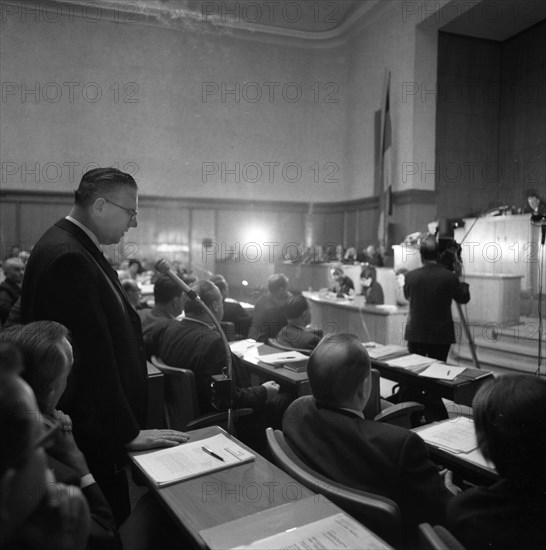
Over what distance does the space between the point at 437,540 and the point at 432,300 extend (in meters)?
3.09

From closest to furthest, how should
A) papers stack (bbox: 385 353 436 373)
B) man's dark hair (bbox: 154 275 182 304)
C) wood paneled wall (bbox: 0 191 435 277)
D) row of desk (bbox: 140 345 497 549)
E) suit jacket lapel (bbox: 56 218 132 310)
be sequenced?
1. row of desk (bbox: 140 345 497 549)
2. suit jacket lapel (bbox: 56 218 132 310)
3. papers stack (bbox: 385 353 436 373)
4. man's dark hair (bbox: 154 275 182 304)
5. wood paneled wall (bbox: 0 191 435 277)

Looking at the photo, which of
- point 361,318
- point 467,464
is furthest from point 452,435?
point 361,318

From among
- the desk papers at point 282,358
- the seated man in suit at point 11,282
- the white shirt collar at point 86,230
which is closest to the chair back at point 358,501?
the white shirt collar at point 86,230

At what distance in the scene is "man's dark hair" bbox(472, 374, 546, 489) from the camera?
3.75 ft

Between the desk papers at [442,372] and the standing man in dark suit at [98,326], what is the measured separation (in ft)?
5.46

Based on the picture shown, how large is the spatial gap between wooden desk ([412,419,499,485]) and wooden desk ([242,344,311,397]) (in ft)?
3.55

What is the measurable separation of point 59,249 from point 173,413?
154cm

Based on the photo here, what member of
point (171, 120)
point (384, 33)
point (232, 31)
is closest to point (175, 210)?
point (171, 120)

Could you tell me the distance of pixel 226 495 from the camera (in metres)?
1.43

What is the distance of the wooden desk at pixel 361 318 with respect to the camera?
6.41 meters

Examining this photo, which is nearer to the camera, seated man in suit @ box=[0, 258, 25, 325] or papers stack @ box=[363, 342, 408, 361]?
papers stack @ box=[363, 342, 408, 361]

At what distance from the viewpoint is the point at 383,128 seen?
32.4 feet

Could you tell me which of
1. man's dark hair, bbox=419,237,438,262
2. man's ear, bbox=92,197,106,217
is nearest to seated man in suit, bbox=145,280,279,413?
man's ear, bbox=92,197,106,217

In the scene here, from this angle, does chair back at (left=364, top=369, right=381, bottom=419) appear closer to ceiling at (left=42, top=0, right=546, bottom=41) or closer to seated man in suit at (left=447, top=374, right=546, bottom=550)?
seated man in suit at (left=447, top=374, right=546, bottom=550)
